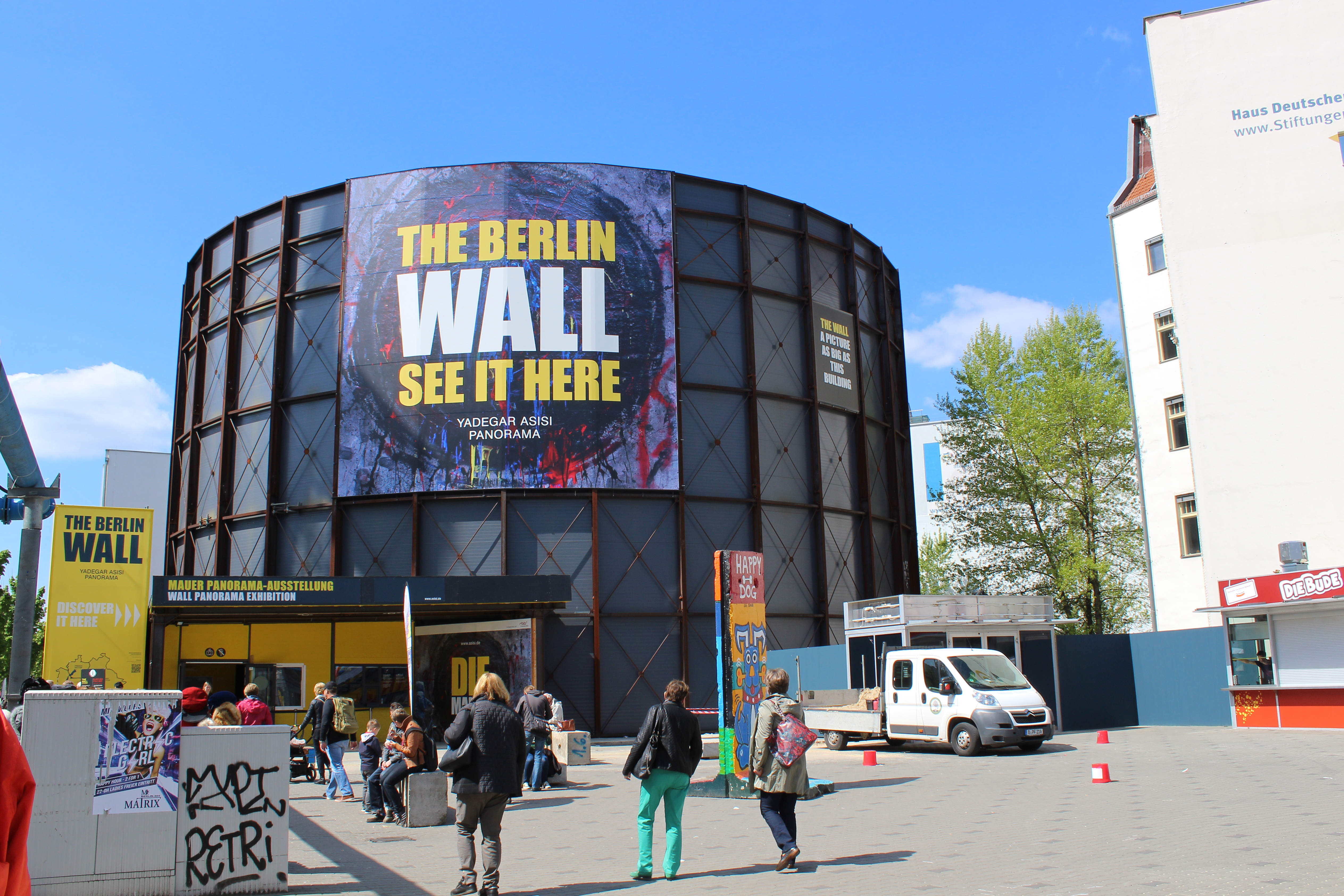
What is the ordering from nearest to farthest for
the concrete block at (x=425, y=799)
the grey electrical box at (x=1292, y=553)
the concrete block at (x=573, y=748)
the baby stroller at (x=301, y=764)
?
the concrete block at (x=425, y=799), the baby stroller at (x=301, y=764), the concrete block at (x=573, y=748), the grey electrical box at (x=1292, y=553)

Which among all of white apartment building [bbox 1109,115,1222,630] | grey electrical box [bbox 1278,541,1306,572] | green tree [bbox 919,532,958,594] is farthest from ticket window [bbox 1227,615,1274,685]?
green tree [bbox 919,532,958,594]

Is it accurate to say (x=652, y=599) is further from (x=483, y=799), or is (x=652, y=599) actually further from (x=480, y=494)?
(x=483, y=799)

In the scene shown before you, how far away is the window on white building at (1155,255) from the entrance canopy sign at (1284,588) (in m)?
12.4

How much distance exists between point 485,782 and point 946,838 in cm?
486

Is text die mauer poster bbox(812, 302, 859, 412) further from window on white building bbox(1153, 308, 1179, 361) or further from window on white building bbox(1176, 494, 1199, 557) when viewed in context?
window on white building bbox(1176, 494, 1199, 557)

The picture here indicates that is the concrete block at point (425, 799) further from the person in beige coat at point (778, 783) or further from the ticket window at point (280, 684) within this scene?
the ticket window at point (280, 684)

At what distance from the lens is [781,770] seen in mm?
9219

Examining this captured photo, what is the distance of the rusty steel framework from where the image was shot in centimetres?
2931

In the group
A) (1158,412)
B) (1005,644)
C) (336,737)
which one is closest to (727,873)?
(336,737)

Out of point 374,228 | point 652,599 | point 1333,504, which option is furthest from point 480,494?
point 1333,504

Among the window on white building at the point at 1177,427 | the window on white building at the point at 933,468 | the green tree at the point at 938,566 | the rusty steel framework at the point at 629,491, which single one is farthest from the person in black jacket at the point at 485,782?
the window on white building at the point at 933,468

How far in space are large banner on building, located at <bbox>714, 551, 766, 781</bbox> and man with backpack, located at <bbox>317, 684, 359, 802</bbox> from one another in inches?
221

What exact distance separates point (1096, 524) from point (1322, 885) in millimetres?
34549

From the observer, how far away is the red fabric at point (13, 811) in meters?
2.78
